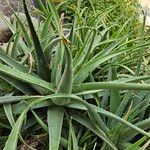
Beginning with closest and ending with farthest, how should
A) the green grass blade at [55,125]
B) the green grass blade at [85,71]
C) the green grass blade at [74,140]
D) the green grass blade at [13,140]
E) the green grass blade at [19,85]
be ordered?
the green grass blade at [13,140] → the green grass blade at [55,125] → the green grass blade at [74,140] → the green grass blade at [19,85] → the green grass blade at [85,71]

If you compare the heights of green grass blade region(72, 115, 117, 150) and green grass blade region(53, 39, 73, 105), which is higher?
green grass blade region(53, 39, 73, 105)

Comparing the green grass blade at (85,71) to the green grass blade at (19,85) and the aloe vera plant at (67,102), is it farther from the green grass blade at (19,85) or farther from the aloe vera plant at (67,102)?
the green grass blade at (19,85)

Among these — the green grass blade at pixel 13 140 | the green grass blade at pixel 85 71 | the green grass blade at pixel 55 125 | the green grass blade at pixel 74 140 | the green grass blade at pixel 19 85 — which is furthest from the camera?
the green grass blade at pixel 85 71

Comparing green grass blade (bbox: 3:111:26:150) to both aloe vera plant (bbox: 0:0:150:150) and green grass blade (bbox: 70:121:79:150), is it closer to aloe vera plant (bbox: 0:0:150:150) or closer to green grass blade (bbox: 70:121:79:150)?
aloe vera plant (bbox: 0:0:150:150)

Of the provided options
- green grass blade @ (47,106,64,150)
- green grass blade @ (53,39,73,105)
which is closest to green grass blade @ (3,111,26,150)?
green grass blade @ (47,106,64,150)

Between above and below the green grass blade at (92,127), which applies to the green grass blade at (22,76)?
above

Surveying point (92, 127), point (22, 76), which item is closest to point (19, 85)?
point (22, 76)

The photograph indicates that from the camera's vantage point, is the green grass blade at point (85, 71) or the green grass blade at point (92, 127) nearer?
the green grass blade at point (92, 127)

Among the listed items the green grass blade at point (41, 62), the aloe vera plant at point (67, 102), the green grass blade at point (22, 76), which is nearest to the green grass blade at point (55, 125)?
the aloe vera plant at point (67, 102)

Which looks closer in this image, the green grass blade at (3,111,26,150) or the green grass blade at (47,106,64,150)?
the green grass blade at (3,111,26,150)
